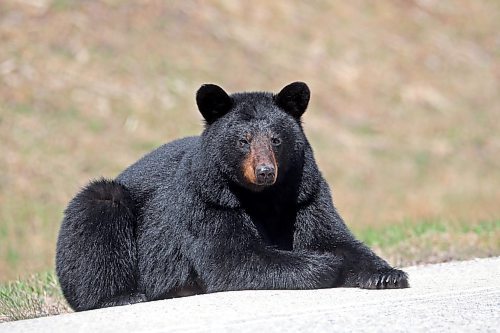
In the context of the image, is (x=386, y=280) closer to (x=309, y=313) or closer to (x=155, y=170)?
(x=309, y=313)

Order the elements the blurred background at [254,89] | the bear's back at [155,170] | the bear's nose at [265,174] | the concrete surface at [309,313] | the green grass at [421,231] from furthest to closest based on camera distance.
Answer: the blurred background at [254,89]
the green grass at [421,231]
the bear's back at [155,170]
the bear's nose at [265,174]
the concrete surface at [309,313]

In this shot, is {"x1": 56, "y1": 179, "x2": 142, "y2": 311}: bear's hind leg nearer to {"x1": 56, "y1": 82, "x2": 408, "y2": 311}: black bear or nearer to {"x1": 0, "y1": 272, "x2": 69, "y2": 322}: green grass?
{"x1": 56, "y1": 82, "x2": 408, "y2": 311}: black bear

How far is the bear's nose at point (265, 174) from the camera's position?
657cm

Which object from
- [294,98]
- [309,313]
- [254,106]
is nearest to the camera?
[309,313]

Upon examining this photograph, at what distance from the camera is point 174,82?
78.5ft

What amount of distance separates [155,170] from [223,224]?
1.10 meters

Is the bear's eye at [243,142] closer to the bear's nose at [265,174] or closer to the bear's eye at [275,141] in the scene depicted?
the bear's eye at [275,141]

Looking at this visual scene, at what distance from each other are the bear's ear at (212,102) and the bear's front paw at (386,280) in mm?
1588

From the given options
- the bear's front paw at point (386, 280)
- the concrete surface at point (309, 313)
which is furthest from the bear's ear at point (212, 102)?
the bear's front paw at point (386, 280)

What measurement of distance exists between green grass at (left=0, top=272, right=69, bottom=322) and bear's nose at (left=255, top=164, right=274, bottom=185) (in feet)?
6.38

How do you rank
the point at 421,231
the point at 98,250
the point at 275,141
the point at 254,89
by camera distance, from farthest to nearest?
the point at 254,89 → the point at 421,231 → the point at 98,250 → the point at 275,141

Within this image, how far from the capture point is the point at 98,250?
7.43 metres

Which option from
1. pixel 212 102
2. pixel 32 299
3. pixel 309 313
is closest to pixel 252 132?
pixel 212 102

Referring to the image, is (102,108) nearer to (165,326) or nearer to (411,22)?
(411,22)
